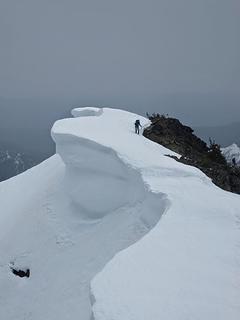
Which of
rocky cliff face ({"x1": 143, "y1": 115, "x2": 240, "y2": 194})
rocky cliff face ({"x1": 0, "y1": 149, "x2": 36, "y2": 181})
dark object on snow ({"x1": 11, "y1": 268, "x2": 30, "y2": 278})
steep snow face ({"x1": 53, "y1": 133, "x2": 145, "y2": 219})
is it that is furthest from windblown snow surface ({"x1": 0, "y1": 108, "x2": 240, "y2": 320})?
rocky cliff face ({"x1": 0, "y1": 149, "x2": 36, "y2": 181})

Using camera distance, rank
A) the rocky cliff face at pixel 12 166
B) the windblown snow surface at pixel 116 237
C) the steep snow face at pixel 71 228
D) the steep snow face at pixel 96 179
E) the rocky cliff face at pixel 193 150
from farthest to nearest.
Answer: the rocky cliff face at pixel 12 166, the rocky cliff face at pixel 193 150, the steep snow face at pixel 96 179, the steep snow face at pixel 71 228, the windblown snow surface at pixel 116 237

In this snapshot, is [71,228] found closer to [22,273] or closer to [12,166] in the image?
[22,273]

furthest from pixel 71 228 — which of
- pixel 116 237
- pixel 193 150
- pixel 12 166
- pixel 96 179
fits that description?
pixel 12 166

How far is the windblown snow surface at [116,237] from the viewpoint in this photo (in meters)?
7.66

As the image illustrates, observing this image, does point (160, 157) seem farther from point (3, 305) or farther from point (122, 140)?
point (3, 305)

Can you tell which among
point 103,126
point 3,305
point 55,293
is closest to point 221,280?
point 55,293

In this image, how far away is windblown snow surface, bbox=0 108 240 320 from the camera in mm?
7664

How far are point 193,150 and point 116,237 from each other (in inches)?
513

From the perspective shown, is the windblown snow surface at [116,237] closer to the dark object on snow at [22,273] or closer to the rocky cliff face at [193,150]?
the dark object on snow at [22,273]

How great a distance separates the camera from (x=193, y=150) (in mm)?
25734

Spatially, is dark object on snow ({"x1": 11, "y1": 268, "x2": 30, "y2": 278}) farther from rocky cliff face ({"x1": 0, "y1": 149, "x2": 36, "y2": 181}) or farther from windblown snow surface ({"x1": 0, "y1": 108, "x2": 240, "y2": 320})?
rocky cliff face ({"x1": 0, "y1": 149, "x2": 36, "y2": 181})

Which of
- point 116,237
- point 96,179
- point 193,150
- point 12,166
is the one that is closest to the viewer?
point 116,237

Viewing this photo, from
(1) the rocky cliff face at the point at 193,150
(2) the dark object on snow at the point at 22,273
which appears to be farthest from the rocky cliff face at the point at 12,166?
(2) the dark object on snow at the point at 22,273

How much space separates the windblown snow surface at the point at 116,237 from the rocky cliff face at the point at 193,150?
7.34 ft
